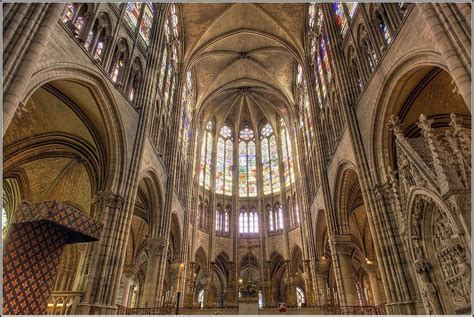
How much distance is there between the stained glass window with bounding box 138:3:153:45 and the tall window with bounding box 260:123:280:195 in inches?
796

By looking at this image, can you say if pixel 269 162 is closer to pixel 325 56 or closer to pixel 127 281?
pixel 325 56

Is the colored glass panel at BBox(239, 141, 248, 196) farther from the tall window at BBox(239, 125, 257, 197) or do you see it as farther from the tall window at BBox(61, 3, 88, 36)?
the tall window at BBox(61, 3, 88, 36)

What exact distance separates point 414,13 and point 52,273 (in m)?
12.9

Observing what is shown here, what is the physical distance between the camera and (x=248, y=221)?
32.1 metres

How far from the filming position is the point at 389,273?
10.6m

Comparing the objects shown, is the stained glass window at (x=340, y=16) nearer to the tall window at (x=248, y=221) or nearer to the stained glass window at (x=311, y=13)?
the stained glass window at (x=311, y=13)

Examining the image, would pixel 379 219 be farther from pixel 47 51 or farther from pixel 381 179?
pixel 47 51

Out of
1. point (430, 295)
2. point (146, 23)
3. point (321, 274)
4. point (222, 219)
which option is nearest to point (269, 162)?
point (222, 219)

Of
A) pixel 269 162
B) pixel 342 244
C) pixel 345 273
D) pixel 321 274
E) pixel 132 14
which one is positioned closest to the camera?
pixel 132 14

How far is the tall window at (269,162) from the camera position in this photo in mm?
33031

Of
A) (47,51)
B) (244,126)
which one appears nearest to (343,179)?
(47,51)

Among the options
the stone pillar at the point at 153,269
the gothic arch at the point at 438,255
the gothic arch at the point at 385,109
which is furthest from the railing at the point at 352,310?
the stone pillar at the point at 153,269

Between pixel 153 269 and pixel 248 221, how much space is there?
53.7 ft

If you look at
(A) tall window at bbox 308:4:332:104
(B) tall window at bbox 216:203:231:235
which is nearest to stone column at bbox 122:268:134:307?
(B) tall window at bbox 216:203:231:235
